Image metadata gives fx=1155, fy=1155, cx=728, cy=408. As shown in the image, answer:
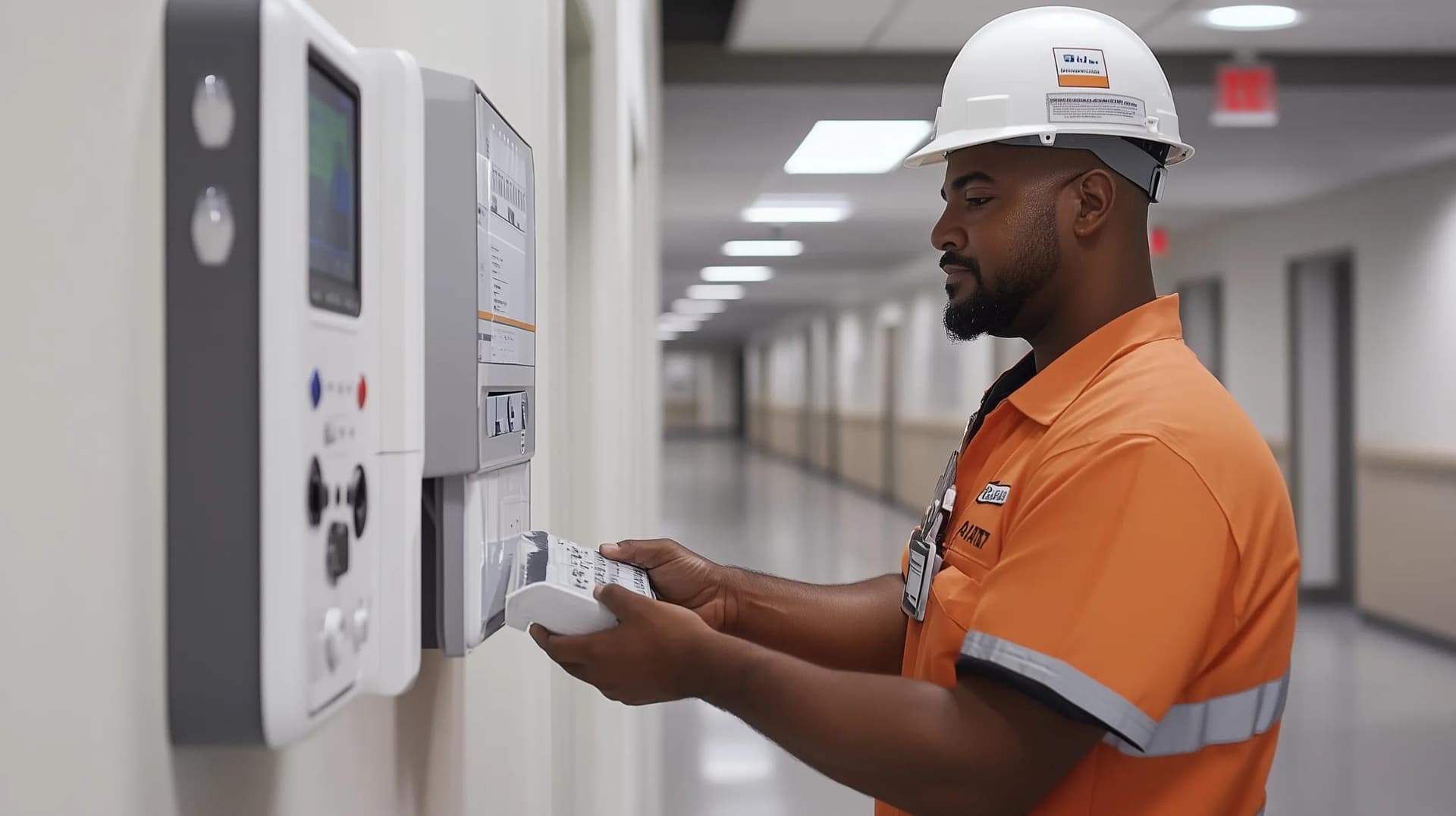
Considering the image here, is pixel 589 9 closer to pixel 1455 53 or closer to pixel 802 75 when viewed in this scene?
pixel 802 75

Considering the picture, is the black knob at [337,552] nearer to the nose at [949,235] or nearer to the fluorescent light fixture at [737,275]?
the nose at [949,235]

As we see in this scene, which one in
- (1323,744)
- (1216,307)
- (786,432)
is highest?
(1216,307)

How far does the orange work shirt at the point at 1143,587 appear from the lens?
1.11 m

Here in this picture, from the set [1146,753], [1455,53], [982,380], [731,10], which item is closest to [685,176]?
[731,10]

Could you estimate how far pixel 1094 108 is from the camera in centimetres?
143

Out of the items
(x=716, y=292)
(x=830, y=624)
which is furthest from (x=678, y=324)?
(x=830, y=624)

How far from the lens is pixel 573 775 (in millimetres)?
2166

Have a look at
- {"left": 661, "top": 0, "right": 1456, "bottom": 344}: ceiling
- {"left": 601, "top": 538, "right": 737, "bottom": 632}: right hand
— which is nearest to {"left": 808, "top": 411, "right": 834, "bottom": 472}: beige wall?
{"left": 661, "top": 0, "right": 1456, "bottom": 344}: ceiling

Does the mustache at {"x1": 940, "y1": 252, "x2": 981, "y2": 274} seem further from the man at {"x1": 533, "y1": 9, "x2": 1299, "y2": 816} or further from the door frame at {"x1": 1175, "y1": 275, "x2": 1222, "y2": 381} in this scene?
the door frame at {"x1": 1175, "y1": 275, "x2": 1222, "y2": 381}

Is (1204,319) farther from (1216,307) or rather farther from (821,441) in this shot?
(821,441)

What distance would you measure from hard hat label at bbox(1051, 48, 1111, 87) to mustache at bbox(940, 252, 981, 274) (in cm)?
25

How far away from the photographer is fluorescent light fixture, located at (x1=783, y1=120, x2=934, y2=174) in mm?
6156

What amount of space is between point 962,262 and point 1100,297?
6.8 inches

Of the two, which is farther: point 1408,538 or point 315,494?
point 1408,538
